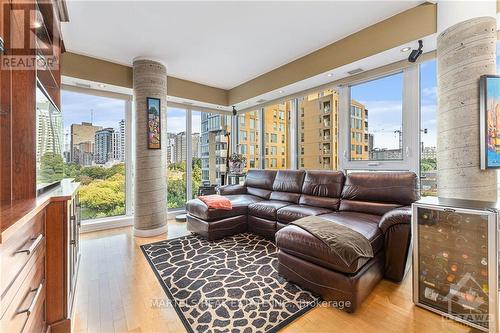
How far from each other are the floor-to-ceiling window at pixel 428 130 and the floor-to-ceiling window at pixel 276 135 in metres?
2.27

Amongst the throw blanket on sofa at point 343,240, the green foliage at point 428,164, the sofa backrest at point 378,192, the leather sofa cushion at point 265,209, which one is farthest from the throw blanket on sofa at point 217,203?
the green foliage at point 428,164

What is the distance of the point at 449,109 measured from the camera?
2271mm

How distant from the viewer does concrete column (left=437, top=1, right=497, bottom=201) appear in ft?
6.89

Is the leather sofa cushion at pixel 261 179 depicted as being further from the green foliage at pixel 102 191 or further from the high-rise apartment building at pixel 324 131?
the green foliage at pixel 102 191

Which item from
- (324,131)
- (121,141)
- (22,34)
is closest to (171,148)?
(121,141)

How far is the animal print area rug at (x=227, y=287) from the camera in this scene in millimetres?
1706

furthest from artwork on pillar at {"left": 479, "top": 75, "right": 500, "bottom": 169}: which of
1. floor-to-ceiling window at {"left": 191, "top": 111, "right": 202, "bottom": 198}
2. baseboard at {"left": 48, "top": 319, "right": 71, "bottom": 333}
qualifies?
floor-to-ceiling window at {"left": 191, "top": 111, "right": 202, "bottom": 198}

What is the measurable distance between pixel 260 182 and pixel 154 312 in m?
2.85

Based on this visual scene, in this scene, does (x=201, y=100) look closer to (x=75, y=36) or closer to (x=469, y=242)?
(x=75, y=36)

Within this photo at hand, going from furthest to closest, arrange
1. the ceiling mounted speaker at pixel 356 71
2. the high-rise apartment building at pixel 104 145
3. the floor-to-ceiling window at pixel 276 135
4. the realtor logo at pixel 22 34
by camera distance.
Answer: the floor-to-ceiling window at pixel 276 135 < the high-rise apartment building at pixel 104 145 < the ceiling mounted speaker at pixel 356 71 < the realtor logo at pixel 22 34

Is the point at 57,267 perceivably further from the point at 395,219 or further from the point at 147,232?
the point at 395,219

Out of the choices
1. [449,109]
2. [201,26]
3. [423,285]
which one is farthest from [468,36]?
[201,26]

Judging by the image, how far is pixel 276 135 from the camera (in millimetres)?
5066

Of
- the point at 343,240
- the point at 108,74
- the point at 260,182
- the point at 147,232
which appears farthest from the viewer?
the point at 260,182
